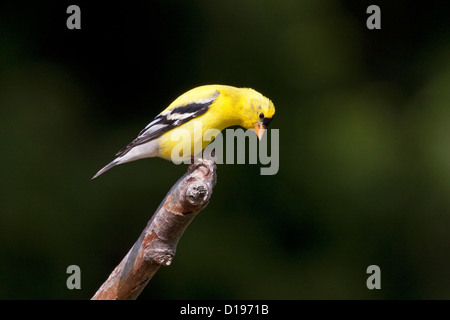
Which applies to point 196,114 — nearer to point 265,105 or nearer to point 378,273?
point 265,105

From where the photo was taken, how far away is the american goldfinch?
3459mm

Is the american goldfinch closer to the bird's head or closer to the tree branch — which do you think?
the bird's head

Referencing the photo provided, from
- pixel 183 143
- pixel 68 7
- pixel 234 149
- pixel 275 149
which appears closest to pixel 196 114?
pixel 183 143

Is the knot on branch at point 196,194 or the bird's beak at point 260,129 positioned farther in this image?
the bird's beak at point 260,129

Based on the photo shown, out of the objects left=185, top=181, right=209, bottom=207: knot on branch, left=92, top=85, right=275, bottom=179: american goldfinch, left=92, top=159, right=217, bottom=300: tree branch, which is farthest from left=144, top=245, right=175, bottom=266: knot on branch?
left=92, top=85, right=275, bottom=179: american goldfinch

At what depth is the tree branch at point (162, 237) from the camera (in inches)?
104

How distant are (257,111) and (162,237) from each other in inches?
43.3

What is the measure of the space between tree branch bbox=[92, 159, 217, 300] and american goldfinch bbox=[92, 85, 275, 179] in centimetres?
60

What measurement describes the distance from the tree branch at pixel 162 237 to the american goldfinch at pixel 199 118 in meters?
0.60

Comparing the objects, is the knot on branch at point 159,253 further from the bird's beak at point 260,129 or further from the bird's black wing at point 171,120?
the bird's beak at point 260,129

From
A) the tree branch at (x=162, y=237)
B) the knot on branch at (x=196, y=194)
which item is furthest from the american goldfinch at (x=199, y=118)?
the knot on branch at (x=196, y=194)

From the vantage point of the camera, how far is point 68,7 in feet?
16.4

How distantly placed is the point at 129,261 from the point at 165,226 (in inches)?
9.9

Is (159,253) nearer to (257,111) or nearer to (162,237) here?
(162,237)
